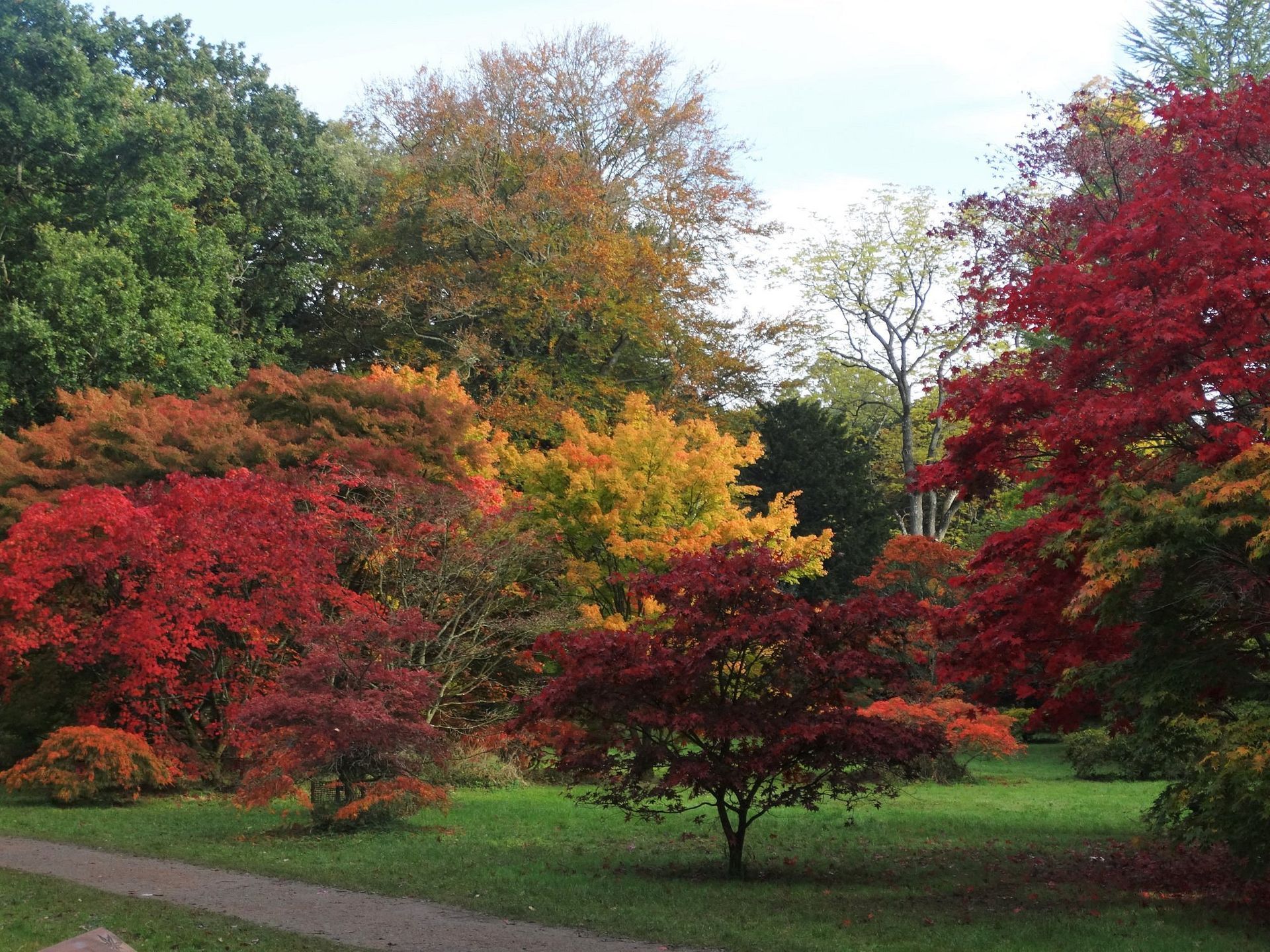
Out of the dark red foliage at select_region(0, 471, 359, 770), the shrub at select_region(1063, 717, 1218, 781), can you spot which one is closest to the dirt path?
the dark red foliage at select_region(0, 471, 359, 770)

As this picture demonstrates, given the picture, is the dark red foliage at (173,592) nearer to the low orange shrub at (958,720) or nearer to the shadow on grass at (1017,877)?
the shadow on grass at (1017,877)

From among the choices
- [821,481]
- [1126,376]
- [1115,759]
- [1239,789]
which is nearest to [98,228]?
[821,481]

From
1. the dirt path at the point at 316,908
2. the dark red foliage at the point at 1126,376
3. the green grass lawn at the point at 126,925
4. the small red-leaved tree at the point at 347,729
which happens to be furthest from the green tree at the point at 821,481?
the green grass lawn at the point at 126,925

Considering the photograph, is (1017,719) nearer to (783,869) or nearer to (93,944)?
(783,869)

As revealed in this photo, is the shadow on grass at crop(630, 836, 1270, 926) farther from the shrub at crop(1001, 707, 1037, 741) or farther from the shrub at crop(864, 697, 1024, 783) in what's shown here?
the shrub at crop(1001, 707, 1037, 741)

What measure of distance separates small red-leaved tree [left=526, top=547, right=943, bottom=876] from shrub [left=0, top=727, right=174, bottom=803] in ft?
25.1

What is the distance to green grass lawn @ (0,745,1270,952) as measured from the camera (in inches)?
320

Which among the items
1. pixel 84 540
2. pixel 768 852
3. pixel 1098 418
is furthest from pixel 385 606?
pixel 1098 418

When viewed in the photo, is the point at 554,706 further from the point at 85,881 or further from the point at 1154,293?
the point at 1154,293

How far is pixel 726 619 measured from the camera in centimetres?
1051

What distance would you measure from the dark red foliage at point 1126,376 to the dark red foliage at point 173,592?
30.7 feet

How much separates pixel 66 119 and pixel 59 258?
322cm

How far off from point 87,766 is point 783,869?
950 centimetres

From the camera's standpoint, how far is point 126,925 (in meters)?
7.99
